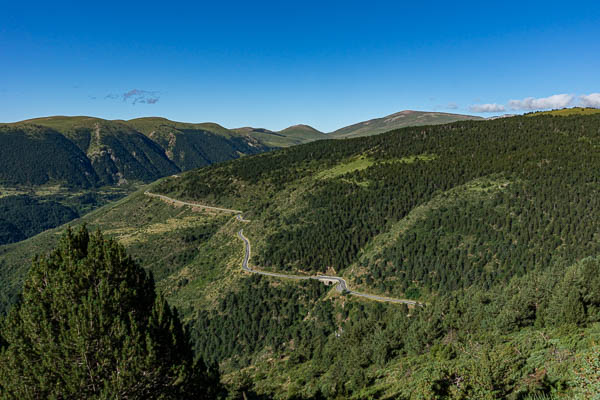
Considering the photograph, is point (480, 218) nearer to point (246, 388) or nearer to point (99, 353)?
point (246, 388)

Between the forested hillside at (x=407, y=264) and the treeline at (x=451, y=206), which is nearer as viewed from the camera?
the forested hillside at (x=407, y=264)

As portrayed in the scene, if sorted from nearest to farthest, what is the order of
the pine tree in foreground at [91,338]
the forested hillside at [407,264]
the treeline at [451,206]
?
1. the pine tree in foreground at [91,338]
2. the forested hillside at [407,264]
3. the treeline at [451,206]

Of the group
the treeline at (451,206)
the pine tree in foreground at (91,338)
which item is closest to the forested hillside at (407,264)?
the treeline at (451,206)

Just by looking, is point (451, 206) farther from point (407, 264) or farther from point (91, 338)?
point (91, 338)

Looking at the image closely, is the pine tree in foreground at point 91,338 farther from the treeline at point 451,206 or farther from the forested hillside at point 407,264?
the treeline at point 451,206

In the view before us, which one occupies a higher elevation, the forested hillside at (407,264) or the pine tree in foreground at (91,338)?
the pine tree in foreground at (91,338)

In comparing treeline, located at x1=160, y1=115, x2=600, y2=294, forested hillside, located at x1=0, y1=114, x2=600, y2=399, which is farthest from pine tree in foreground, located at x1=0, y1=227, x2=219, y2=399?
treeline, located at x1=160, y1=115, x2=600, y2=294
